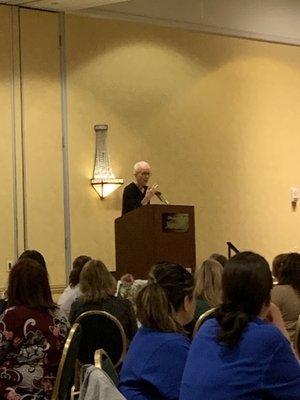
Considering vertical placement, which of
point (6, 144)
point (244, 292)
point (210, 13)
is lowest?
point (244, 292)

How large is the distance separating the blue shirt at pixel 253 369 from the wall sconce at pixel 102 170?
764 cm

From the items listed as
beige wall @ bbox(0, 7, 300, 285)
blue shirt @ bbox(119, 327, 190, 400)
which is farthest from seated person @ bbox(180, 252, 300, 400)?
beige wall @ bbox(0, 7, 300, 285)

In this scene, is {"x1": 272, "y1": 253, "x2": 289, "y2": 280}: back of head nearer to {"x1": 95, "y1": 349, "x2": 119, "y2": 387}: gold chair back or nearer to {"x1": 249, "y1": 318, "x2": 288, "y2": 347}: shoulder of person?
{"x1": 95, "y1": 349, "x2": 119, "y2": 387}: gold chair back

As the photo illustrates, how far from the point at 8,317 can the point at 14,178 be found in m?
5.65

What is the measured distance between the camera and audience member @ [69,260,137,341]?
580 cm

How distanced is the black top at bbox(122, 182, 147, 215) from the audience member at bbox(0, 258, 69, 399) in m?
4.95

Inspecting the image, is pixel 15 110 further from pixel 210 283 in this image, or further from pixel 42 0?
pixel 210 283

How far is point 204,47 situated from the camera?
11.7 m

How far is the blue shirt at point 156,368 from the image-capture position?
10.3ft

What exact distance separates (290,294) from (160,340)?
94.3 inches

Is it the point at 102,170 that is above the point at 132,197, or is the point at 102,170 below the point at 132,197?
above

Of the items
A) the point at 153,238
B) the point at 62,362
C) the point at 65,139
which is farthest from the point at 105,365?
the point at 65,139

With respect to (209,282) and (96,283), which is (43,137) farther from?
(209,282)

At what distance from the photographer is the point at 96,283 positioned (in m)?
5.82
